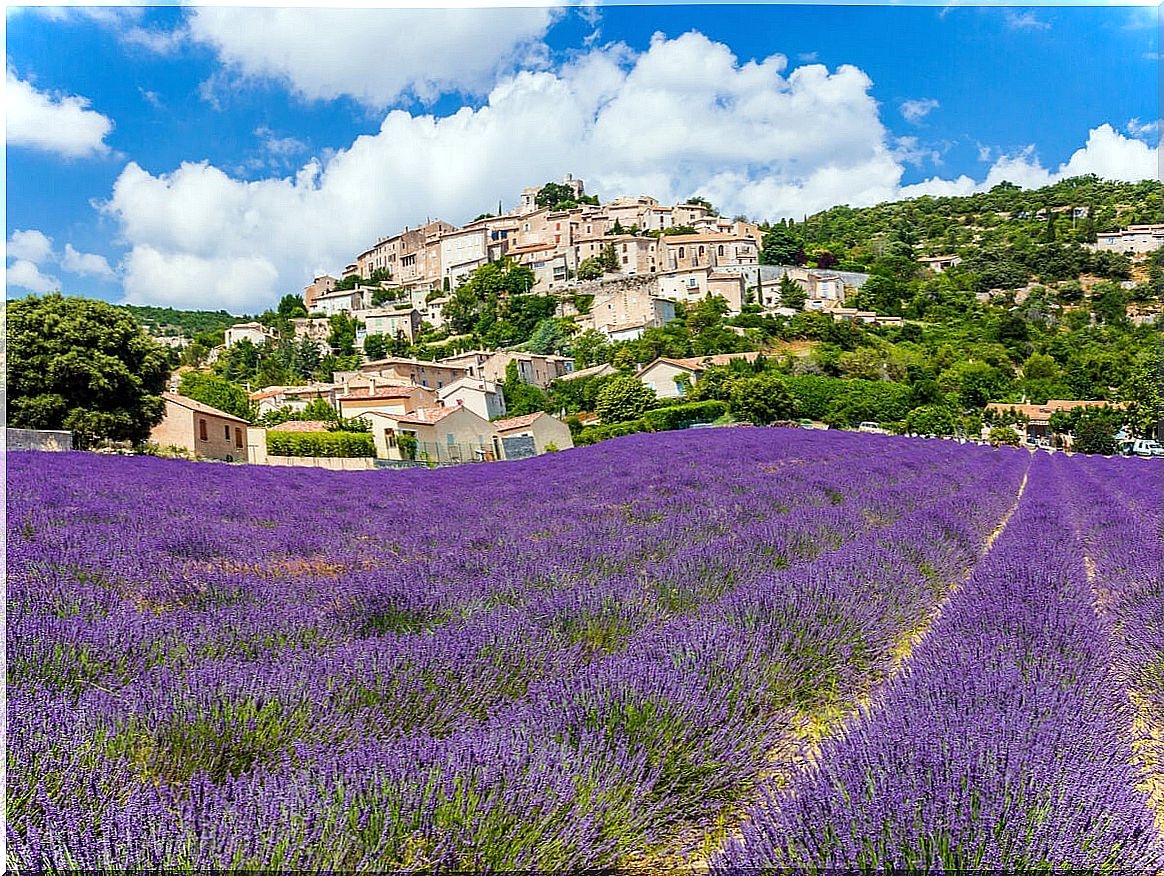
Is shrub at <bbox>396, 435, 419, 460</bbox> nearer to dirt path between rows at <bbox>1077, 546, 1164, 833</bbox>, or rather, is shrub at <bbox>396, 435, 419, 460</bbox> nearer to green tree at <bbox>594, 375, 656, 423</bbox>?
green tree at <bbox>594, 375, 656, 423</bbox>

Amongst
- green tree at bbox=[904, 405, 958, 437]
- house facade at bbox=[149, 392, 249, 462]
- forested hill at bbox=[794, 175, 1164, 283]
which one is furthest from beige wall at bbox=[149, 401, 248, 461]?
forested hill at bbox=[794, 175, 1164, 283]

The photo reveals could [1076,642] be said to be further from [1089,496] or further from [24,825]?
[1089,496]

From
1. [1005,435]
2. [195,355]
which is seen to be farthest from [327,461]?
[195,355]

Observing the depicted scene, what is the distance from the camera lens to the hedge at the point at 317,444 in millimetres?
25406

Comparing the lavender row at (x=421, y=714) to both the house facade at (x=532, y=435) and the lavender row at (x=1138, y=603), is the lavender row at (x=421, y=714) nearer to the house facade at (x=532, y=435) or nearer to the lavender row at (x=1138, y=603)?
the lavender row at (x=1138, y=603)

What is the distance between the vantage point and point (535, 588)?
3102mm

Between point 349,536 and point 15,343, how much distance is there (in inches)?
597

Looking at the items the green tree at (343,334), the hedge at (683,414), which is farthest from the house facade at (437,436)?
the green tree at (343,334)

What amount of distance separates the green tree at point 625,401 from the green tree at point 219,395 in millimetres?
19054

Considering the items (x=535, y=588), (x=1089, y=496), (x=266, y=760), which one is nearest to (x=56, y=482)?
(x=535, y=588)

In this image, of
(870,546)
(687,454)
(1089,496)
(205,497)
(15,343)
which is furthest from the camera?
(15,343)

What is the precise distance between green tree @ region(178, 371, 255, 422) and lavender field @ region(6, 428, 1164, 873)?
135ft

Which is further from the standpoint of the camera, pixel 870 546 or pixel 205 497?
pixel 205 497

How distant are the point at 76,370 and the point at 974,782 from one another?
18.7 metres
